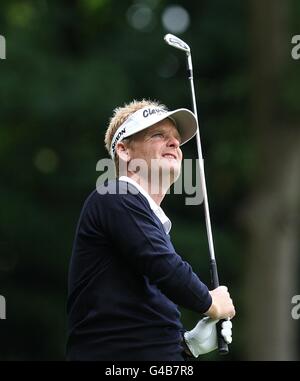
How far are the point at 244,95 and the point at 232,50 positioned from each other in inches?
27.5

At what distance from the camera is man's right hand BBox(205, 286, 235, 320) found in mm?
3965

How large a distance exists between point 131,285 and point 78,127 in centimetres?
1104

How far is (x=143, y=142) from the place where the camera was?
415cm

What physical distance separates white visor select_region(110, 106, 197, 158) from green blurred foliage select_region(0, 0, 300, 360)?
9.86 meters

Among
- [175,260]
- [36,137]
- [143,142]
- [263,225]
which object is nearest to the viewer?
[175,260]

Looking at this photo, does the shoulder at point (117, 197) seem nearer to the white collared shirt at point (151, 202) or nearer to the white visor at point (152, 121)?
the white collared shirt at point (151, 202)

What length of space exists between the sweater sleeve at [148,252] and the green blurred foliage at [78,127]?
10180mm

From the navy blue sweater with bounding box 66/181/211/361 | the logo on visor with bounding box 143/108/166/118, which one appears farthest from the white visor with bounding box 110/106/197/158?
the navy blue sweater with bounding box 66/181/211/361

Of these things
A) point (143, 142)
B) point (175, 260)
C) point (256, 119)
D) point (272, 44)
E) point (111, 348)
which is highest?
point (272, 44)

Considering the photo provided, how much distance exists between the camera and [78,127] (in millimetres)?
14844

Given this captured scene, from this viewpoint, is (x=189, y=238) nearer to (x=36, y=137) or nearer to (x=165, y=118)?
(x=36, y=137)

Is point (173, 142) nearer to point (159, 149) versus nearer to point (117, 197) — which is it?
point (159, 149)

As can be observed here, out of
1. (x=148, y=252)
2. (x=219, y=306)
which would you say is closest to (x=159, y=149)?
(x=148, y=252)

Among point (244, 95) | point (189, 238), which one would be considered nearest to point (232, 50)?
point (244, 95)
